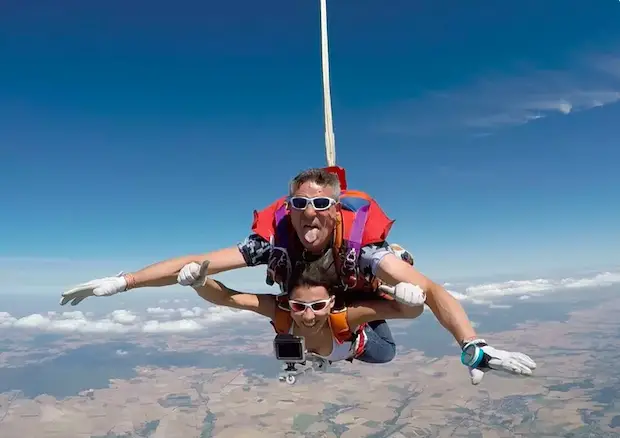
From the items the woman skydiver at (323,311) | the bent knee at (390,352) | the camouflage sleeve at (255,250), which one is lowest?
the bent knee at (390,352)

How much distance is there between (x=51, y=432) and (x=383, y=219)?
525ft

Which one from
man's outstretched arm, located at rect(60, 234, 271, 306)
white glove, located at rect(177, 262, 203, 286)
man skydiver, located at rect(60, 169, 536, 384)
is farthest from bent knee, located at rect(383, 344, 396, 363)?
white glove, located at rect(177, 262, 203, 286)

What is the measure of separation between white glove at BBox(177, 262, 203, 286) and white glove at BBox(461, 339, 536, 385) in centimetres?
214

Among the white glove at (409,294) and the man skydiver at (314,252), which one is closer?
the white glove at (409,294)

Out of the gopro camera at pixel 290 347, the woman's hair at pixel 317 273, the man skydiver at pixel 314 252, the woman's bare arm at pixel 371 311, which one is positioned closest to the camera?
the man skydiver at pixel 314 252

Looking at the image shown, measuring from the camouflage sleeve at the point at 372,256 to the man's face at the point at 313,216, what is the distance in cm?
34

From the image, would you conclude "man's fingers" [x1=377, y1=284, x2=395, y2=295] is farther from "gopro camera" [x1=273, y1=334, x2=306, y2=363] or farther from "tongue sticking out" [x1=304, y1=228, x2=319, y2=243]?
"gopro camera" [x1=273, y1=334, x2=306, y2=363]

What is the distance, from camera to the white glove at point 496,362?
3.46m

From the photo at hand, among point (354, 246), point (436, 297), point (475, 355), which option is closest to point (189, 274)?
point (354, 246)

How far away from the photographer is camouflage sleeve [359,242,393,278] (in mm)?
4160

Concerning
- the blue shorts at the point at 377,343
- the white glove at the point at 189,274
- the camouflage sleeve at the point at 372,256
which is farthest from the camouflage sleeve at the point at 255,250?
the blue shorts at the point at 377,343

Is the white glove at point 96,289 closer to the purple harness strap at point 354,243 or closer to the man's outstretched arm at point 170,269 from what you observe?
the man's outstretched arm at point 170,269

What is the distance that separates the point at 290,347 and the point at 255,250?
1110mm

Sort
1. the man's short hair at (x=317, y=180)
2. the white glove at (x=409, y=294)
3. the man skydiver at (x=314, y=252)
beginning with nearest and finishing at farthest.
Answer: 1. the white glove at (x=409, y=294)
2. the man skydiver at (x=314, y=252)
3. the man's short hair at (x=317, y=180)
